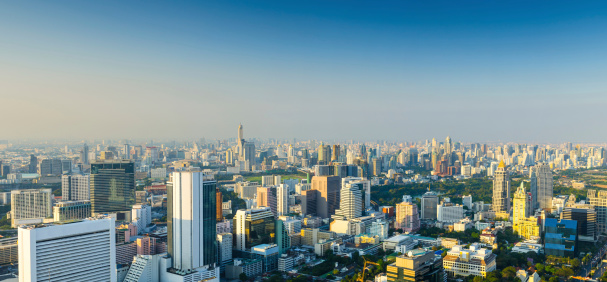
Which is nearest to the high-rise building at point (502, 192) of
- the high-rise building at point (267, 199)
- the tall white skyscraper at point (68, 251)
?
the high-rise building at point (267, 199)

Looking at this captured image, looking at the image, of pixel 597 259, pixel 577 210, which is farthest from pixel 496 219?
pixel 597 259

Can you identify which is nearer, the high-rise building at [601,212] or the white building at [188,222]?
the white building at [188,222]

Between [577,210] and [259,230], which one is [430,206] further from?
[259,230]

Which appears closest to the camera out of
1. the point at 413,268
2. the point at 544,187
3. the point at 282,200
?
the point at 413,268

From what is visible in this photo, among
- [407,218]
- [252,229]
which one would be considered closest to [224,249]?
[252,229]

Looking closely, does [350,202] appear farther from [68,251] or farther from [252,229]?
[68,251]

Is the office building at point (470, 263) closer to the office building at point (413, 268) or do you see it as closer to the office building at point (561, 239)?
the office building at point (561, 239)

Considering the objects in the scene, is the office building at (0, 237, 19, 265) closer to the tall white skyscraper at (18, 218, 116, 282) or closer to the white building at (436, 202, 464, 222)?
the tall white skyscraper at (18, 218, 116, 282)
